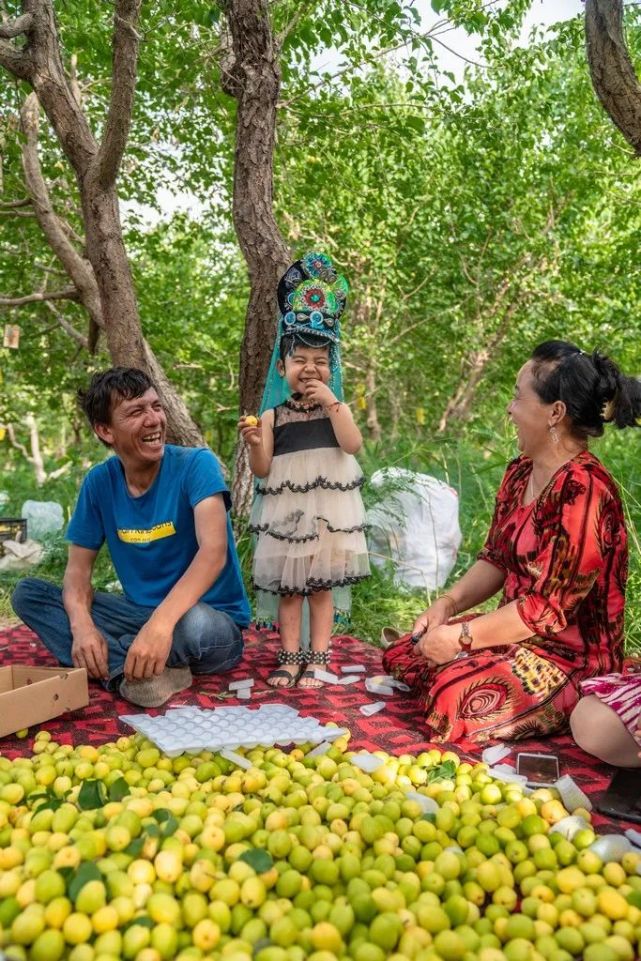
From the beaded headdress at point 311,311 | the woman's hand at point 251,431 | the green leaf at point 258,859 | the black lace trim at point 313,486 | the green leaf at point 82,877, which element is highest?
the beaded headdress at point 311,311

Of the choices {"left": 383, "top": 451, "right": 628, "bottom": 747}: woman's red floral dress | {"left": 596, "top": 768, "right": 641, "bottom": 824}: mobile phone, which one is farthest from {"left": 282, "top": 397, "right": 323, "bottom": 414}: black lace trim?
{"left": 596, "top": 768, "right": 641, "bottom": 824}: mobile phone

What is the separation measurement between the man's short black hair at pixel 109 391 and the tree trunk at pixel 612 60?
7.23ft

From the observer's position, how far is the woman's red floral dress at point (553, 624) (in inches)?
103

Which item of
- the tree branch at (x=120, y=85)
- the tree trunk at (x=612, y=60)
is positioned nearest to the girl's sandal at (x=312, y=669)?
the tree trunk at (x=612, y=60)

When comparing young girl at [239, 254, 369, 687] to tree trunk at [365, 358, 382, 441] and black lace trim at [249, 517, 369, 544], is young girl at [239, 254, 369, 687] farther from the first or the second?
tree trunk at [365, 358, 382, 441]

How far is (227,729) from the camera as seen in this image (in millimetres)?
2518

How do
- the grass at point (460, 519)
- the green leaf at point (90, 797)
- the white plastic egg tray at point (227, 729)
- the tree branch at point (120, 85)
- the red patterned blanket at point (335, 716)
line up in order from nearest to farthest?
the green leaf at point (90, 797), the white plastic egg tray at point (227, 729), the red patterned blanket at point (335, 716), the tree branch at point (120, 85), the grass at point (460, 519)

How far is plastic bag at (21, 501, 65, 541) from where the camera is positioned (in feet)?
22.9

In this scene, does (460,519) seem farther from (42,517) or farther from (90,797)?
(90,797)

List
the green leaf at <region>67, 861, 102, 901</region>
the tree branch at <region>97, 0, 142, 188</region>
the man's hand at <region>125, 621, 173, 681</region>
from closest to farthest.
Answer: the green leaf at <region>67, 861, 102, 901</region> < the man's hand at <region>125, 621, 173, 681</region> < the tree branch at <region>97, 0, 142, 188</region>

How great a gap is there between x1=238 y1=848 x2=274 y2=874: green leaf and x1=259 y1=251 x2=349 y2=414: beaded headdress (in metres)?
2.07

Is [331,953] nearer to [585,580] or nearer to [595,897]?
[595,897]

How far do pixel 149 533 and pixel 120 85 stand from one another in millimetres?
2758

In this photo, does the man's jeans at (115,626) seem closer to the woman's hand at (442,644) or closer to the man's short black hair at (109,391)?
the man's short black hair at (109,391)
